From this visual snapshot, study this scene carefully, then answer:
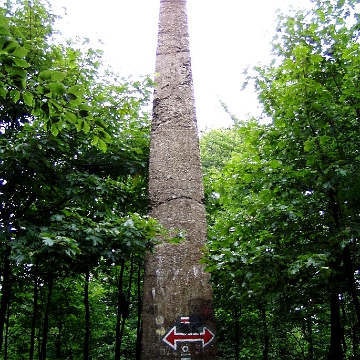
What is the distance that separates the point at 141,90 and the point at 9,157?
1969 millimetres

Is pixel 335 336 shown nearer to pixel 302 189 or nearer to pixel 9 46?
pixel 302 189

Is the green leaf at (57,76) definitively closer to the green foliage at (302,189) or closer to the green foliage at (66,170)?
the green foliage at (66,170)

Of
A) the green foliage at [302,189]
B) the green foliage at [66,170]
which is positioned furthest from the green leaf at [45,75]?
the green foliage at [302,189]

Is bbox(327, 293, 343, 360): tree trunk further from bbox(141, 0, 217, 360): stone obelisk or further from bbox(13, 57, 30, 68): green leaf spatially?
bbox(13, 57, 30, 68): green leaf

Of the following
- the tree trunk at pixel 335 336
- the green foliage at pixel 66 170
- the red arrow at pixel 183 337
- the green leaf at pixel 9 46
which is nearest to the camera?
the green leaf at pixel 9 46

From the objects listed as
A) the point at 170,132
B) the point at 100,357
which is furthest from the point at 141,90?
the point at 100,357

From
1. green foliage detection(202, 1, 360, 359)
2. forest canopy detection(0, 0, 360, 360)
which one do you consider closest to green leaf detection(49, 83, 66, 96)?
forest canopy detection(0, 0, 360, 360)

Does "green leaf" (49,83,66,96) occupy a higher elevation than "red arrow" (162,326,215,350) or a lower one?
higher

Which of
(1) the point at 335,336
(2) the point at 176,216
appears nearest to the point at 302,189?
(2) the point at 176,216

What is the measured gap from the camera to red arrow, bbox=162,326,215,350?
349cm

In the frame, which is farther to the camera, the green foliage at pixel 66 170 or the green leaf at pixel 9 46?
the green foliage at pixel 66 170

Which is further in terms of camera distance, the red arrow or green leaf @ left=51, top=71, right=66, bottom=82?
the red arrow

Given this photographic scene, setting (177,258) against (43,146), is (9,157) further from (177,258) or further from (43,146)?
(177,258)

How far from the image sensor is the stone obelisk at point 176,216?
11.6 ft
